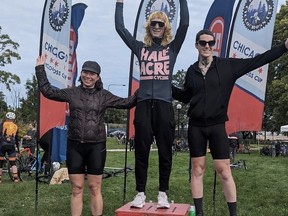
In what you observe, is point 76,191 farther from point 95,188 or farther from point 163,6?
point 163,6

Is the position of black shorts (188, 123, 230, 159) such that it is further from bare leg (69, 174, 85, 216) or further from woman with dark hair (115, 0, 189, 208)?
bare leg (69, 174, 85, 216)

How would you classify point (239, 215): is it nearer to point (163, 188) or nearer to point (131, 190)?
point (163, 188)

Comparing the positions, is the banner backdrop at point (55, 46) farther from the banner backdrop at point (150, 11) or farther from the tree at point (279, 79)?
the tree at point (279, 79)

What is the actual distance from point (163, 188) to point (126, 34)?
6.02 ft

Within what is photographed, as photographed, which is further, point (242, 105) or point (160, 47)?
point (242, 105)

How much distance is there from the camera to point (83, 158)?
4812mm

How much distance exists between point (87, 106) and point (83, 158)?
57 cm

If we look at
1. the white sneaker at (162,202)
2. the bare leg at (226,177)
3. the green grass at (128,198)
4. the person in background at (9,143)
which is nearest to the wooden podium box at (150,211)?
the white sneaker at (162,202)

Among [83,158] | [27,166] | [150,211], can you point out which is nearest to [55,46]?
[83,158]

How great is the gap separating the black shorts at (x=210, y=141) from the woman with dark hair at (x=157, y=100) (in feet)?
0.93

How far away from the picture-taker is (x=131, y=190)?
29.2 ft

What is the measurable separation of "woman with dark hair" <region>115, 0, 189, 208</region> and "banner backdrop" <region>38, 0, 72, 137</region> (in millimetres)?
2587

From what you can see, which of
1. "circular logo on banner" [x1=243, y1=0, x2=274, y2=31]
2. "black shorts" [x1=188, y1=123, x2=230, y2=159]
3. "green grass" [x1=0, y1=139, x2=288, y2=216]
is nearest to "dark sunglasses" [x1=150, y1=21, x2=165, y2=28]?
"black shorts" [x1=188, y1=123, x2=230, y2=159]

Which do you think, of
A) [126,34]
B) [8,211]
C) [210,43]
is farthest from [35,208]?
[210,43]
